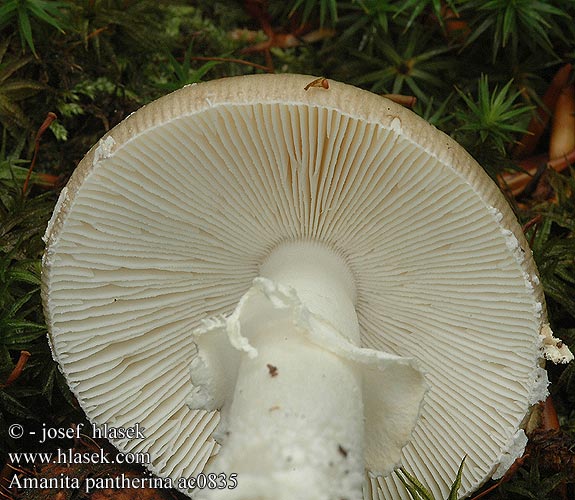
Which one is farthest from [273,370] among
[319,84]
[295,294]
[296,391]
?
[319,84]

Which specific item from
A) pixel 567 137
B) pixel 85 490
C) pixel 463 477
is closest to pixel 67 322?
pixel 85 490

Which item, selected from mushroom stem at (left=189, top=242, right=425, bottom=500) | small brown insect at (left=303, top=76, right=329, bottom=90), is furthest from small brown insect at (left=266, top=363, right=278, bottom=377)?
small brown insect at (left=303, top=76, right=329, bottom=90)

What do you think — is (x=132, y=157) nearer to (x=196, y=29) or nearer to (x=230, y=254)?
(x=230, y=254)

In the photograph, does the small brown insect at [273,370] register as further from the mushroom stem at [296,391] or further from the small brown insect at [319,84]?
the small brown insect at [319,84]

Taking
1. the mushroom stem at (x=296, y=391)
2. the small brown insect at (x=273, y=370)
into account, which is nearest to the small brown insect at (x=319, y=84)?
the mushroom stem at (x=296, y=391)

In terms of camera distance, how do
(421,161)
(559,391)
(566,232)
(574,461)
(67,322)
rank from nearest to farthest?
(421,161)
(67,322)
(574,461)
(559,391)
(566,232)

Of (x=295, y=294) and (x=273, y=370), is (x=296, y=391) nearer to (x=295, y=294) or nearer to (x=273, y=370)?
(x=273, y=370)

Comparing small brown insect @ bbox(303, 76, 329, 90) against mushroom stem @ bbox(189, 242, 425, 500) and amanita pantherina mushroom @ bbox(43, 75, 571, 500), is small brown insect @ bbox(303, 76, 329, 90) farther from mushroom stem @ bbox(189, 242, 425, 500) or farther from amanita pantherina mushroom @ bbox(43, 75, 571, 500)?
mushroom stem @ bbox(189, 242, 425, 500)
